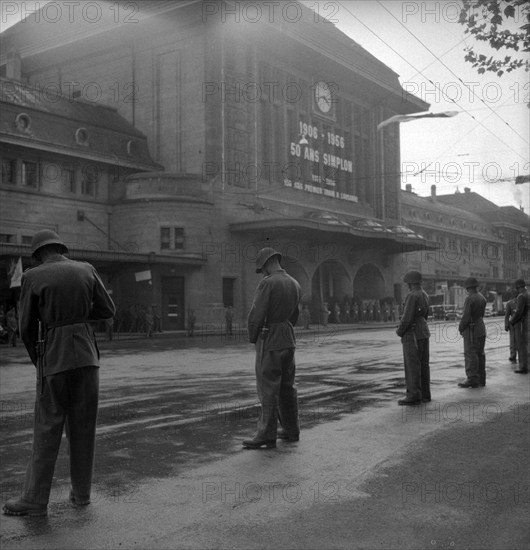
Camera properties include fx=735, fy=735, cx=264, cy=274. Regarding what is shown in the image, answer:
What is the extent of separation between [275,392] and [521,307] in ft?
29.4

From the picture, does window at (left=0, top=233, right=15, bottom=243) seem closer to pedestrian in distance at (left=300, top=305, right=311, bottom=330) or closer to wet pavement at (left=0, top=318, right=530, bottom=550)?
pedestrian in distance at (left=300, top=305, right=311, bottom=330)

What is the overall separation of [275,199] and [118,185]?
10.5 meters

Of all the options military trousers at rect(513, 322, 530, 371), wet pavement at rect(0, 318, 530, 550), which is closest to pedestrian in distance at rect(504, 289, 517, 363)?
military trousers at rect(513, 322, 530, 371)

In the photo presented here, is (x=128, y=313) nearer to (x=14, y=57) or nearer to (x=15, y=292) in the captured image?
(x=15, y=292)

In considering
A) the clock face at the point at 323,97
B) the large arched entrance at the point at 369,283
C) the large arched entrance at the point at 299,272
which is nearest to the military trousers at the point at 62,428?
the large arched entrance at the point at 299,272

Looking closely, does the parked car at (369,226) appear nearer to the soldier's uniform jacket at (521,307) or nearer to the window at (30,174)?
the window at (30,174)

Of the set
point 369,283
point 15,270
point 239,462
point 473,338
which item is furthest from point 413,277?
point 369,283

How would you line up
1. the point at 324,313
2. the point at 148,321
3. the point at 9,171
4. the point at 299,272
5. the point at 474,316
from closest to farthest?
the point at 474,316, the point at 148,321, the point at 9,171, the point at 324,313, the point at 299,272

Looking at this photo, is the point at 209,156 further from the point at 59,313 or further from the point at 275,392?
the point at 59,313

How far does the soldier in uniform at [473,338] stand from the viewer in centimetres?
1168

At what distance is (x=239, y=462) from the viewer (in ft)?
20.7

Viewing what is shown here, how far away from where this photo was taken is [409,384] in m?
9.74

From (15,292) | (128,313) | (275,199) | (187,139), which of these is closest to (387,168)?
(275,199)

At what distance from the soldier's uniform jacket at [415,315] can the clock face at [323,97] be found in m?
44.1
